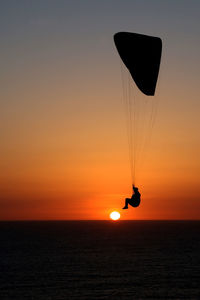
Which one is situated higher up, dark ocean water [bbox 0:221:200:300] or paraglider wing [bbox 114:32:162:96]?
dark ocean water [bbox 0:221:200:300]

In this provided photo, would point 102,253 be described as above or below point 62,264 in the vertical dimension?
above

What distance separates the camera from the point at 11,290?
68750 mm

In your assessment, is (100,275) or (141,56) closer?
(141,56)

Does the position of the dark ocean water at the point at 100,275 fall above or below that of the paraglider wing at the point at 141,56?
above

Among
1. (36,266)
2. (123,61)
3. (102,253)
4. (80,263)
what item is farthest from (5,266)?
(123,61)

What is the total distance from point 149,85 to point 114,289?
4610 cm

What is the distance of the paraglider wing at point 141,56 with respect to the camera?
29438 mm

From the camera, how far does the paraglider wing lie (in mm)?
29438

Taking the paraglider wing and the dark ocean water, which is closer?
the paraglider wing

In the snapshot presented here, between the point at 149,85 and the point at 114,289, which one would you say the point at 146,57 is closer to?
the point at 149,85

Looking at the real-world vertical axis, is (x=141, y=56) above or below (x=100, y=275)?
below

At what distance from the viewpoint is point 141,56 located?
29.6 metres

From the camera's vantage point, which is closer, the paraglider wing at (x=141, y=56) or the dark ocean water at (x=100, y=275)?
the paraglider wing at (x=141, y=56)

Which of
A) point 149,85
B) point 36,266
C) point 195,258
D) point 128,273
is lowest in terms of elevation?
point 149,85
